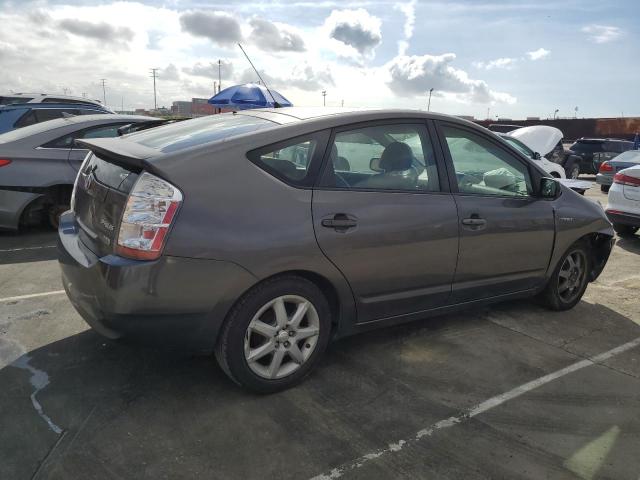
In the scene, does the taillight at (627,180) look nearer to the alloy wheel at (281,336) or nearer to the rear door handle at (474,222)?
the rear door handle at (474,222)

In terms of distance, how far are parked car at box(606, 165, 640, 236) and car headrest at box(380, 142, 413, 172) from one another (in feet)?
17.6

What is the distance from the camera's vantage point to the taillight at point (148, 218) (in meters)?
2.53

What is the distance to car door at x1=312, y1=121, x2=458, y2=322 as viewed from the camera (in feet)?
9.89

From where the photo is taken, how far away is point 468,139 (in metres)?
3.76

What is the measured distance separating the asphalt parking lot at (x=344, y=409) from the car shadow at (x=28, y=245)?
4.89 feet

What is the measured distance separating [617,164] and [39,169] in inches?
486

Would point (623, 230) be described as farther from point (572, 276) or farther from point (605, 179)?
point (605, 179)

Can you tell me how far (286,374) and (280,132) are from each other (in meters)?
1.40

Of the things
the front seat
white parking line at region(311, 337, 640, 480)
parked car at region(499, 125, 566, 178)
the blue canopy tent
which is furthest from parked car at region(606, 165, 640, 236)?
the blue canopy tent

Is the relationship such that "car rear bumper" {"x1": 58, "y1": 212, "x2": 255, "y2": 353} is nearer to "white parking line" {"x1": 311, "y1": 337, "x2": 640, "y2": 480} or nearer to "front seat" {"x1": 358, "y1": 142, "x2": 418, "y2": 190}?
"white parking line" {"x1": 311, "y1": 337, "x2": 640, "y2": 480}

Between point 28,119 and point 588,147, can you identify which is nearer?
point 28,119

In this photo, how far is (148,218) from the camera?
2547 millimetres

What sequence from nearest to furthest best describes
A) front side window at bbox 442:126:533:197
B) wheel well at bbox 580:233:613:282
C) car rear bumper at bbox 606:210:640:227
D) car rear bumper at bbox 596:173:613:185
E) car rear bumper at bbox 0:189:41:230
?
front side window at bbox 442:126:533:197 → wheel well at bbox 580:233:613:282 → car rear bumper at bbox 0:189:41:230 → car rear bumper at bbox 606:210:640:227 → car rear bumper at bbox 596:173:613:185

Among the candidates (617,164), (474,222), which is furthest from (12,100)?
(617,164)
